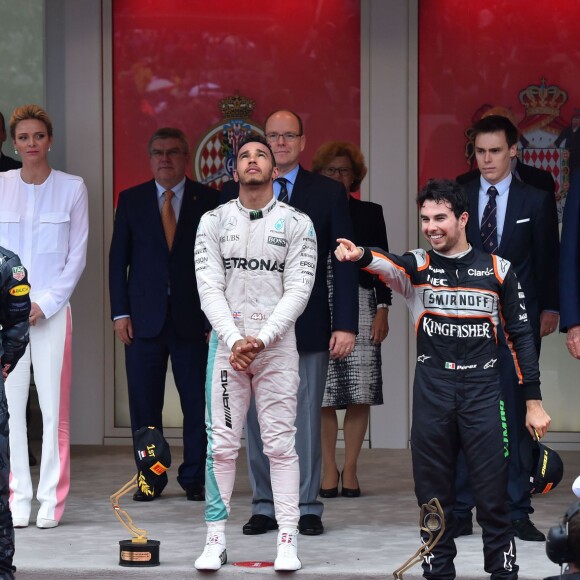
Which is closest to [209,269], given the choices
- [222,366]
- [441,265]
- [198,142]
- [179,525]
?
[222,366]

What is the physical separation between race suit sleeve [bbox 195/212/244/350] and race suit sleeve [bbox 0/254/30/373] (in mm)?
786

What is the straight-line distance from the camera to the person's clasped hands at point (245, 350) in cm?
574

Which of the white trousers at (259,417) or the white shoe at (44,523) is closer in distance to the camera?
the white trousers at (259,417)

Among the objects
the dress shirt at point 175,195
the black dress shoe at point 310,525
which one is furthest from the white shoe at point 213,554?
the dress shirt at point 175,195

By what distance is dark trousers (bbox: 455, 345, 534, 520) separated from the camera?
252 inches

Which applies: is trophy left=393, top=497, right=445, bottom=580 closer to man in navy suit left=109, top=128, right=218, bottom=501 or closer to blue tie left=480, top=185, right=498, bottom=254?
blue tie left=480, top=185, right=498, bottom=254

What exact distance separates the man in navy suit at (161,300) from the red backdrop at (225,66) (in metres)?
1.74

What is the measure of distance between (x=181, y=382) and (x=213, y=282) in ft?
5.54

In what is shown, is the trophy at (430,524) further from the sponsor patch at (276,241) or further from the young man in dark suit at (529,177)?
the young man in dark suit at (529,177)

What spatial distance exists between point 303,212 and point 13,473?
194 centimetres

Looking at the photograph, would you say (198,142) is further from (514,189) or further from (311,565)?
(311,565)

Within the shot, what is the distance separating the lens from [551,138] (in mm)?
8992

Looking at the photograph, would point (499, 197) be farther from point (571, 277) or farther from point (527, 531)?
point (527, 531)

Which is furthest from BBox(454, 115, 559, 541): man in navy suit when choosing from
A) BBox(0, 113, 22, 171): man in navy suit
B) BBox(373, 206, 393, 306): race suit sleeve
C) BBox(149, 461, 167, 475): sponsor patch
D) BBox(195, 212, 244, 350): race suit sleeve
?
BBox(0, 113, 22, 171): man in navy suit
